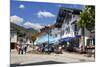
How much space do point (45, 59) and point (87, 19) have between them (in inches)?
21.7

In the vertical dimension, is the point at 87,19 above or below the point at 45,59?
above

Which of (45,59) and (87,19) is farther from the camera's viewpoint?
(87,19)

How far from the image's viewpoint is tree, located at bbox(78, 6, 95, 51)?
2004mm

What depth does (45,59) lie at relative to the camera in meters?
1.89

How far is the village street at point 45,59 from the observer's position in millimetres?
1806

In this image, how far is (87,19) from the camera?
2.03 m

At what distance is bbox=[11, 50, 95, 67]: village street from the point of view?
181 cm

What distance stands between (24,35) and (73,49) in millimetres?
474

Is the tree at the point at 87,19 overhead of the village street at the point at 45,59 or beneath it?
overhead

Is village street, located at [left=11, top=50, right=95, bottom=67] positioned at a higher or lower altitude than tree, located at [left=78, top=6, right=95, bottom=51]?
lower

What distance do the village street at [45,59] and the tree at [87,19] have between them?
0.24 metres

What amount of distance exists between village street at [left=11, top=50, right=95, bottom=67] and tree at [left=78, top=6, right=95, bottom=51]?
0.24 meters

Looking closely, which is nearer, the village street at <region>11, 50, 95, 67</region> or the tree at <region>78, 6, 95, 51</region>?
the village street at <region>11, 50, 95, 67</region>
